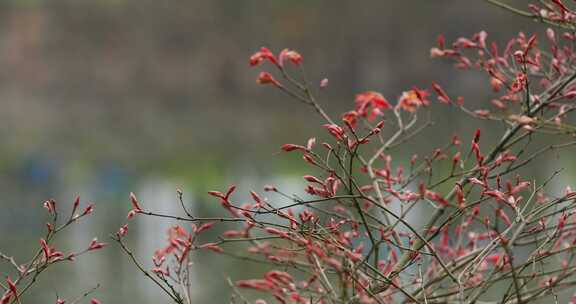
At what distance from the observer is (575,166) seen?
4793mm

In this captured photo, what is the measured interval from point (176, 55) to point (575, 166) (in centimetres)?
274

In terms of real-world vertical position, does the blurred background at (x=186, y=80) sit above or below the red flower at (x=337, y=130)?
above

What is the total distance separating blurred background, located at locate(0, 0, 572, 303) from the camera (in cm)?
513

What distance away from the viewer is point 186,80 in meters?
6.24

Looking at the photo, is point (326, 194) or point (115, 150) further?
point (115, 150)

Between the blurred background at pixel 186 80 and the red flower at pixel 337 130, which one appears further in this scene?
the blurred background at pixel 186 80

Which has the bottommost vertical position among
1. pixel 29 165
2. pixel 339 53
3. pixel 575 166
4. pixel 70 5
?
pixel 575 166

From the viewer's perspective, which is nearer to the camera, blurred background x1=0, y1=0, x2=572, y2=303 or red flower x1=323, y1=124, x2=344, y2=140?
red flower x1=323, y1=124, x2=344, y2=140

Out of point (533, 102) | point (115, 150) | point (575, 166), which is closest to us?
point (533, 102)

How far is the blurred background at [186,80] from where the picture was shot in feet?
16.8

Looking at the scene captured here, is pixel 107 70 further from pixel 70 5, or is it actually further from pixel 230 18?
pixel 230 18

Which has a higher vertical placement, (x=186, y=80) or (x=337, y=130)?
(x=186, y=80)

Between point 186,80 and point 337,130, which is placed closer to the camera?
point 337,130

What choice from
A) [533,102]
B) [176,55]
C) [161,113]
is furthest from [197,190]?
[533,102]
